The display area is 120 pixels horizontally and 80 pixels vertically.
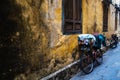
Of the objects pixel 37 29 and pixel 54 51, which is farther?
pixel 54 51

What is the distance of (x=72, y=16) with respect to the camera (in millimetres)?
8078

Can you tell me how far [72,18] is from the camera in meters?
8.07

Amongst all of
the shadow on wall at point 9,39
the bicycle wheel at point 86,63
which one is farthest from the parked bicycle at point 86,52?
the shadow on wall at point 9,39

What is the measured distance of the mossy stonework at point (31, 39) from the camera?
4352 millimetres

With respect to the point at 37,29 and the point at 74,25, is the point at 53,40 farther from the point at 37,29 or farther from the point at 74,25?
the point at 74,25

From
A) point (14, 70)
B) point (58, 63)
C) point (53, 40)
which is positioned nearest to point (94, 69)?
point (58, 63)

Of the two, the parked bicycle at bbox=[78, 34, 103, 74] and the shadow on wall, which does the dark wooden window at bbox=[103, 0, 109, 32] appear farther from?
the shadow on wall

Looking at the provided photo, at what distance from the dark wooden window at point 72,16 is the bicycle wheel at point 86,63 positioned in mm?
1010

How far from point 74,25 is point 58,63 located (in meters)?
2.00

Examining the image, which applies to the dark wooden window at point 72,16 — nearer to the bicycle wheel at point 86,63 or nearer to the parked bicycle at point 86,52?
the parked bicycle at point 86,52

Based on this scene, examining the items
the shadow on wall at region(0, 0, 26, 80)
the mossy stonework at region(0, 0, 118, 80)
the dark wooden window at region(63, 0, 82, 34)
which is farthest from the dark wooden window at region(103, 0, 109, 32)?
the shadow on wall at region(0, 0, 26, 80)

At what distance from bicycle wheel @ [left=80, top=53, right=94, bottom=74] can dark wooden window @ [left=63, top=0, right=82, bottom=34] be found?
101 centimetres

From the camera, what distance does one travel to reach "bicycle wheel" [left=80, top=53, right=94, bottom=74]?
827 centimetres

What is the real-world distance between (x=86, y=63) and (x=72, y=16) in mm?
1838
